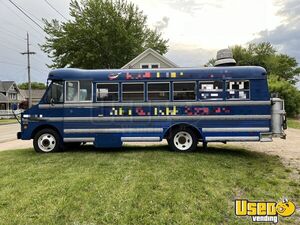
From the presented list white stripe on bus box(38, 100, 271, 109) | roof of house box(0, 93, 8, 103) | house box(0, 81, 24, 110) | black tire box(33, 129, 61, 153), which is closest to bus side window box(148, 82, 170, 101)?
white stripe on bus box(38, 100, 271, 109)

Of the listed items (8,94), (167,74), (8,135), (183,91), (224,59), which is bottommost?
(8,135)

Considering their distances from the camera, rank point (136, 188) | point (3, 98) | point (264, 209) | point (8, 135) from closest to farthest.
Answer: point (264, 209), point (136, 188), point (8, 135), point (3, 98)

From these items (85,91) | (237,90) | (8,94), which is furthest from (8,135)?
(8,94)

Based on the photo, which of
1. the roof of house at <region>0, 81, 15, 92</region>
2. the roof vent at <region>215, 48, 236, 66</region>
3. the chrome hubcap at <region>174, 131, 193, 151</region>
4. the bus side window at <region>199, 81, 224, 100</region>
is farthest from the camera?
the roof of house at <region>0, 81, 15, 92</region>

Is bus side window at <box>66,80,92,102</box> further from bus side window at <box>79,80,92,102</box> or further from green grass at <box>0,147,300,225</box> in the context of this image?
green grass at <box>0,147,300,225</box>

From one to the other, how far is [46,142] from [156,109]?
13.0ft

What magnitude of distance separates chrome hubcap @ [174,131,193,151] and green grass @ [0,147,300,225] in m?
1.05

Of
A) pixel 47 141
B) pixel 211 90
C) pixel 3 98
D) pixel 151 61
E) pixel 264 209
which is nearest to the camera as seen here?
pixel 264 209

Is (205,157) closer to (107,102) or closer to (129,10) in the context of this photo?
(107,102)

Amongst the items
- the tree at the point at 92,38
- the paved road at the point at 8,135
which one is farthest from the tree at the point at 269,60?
the paved road at the point at 8,135

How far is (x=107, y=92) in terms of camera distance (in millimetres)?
9789

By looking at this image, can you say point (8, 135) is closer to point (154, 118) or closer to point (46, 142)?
point (46, 142)

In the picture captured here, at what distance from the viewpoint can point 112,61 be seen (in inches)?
1473

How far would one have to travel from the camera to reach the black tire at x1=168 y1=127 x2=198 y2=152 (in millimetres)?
9602
